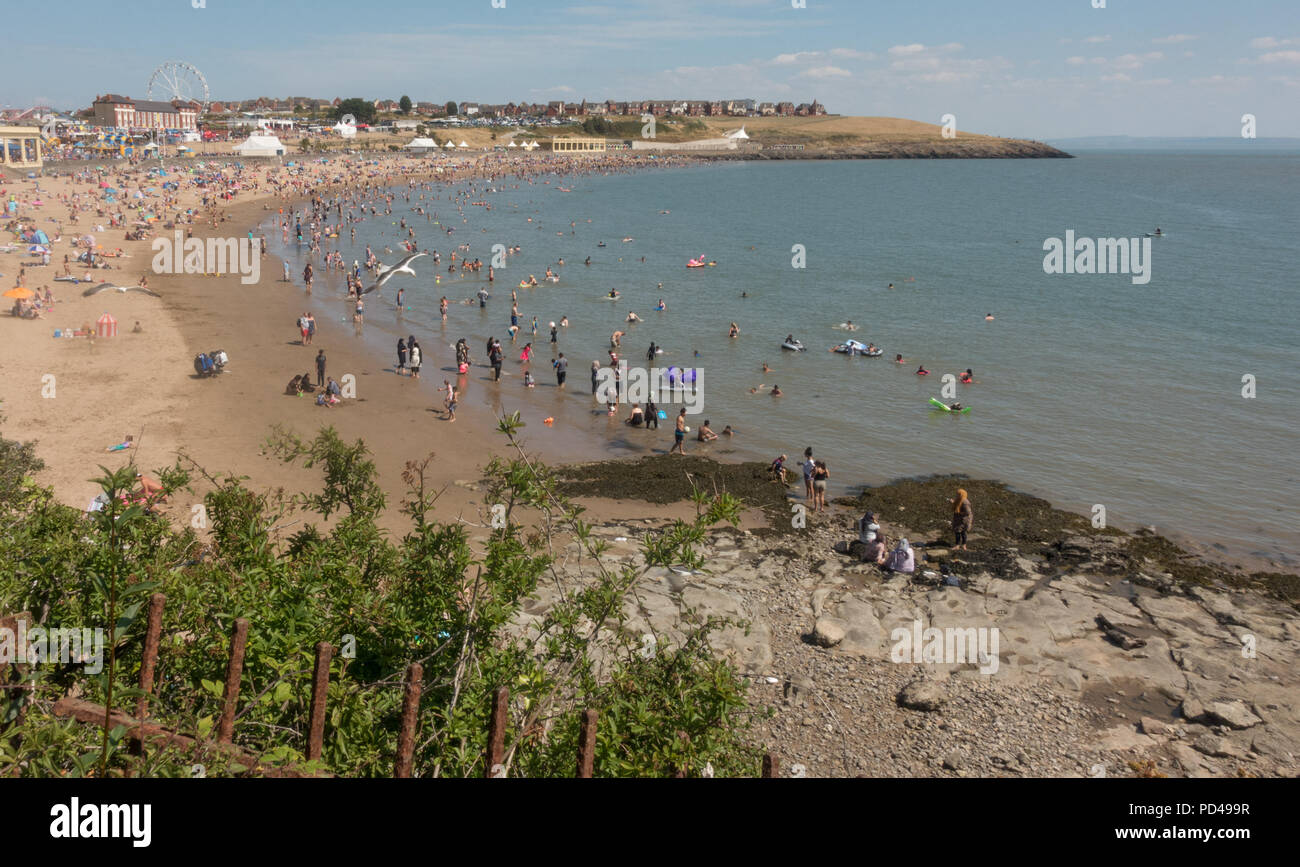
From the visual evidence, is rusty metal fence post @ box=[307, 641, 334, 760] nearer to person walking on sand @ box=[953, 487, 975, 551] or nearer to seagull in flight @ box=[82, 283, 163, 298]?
person walking on sand @ box=[953, 487, 975, 551]

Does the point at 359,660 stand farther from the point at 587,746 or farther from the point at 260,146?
the point at 260,146

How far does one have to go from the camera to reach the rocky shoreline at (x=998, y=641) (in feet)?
43.3

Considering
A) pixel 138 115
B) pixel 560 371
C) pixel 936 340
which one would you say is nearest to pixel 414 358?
pixel 560 371

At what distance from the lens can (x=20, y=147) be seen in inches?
3856

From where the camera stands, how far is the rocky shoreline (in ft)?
43.3

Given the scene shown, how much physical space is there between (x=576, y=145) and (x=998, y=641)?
619 ft

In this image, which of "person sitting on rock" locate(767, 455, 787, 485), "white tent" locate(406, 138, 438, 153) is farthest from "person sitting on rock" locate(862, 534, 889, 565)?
"white tent" locate(406, 138, 438, 153)

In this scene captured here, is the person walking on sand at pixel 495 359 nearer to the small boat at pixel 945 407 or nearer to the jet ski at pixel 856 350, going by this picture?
the jet ski at pixel 856 350

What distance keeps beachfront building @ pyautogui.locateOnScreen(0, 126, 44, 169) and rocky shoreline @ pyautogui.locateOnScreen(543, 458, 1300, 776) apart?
9710cm

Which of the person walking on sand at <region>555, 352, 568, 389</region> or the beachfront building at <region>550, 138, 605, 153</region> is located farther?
the beachfront building at <region>550, 138, 605, 153</region>

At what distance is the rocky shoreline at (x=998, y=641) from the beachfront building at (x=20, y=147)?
97.1 meters
